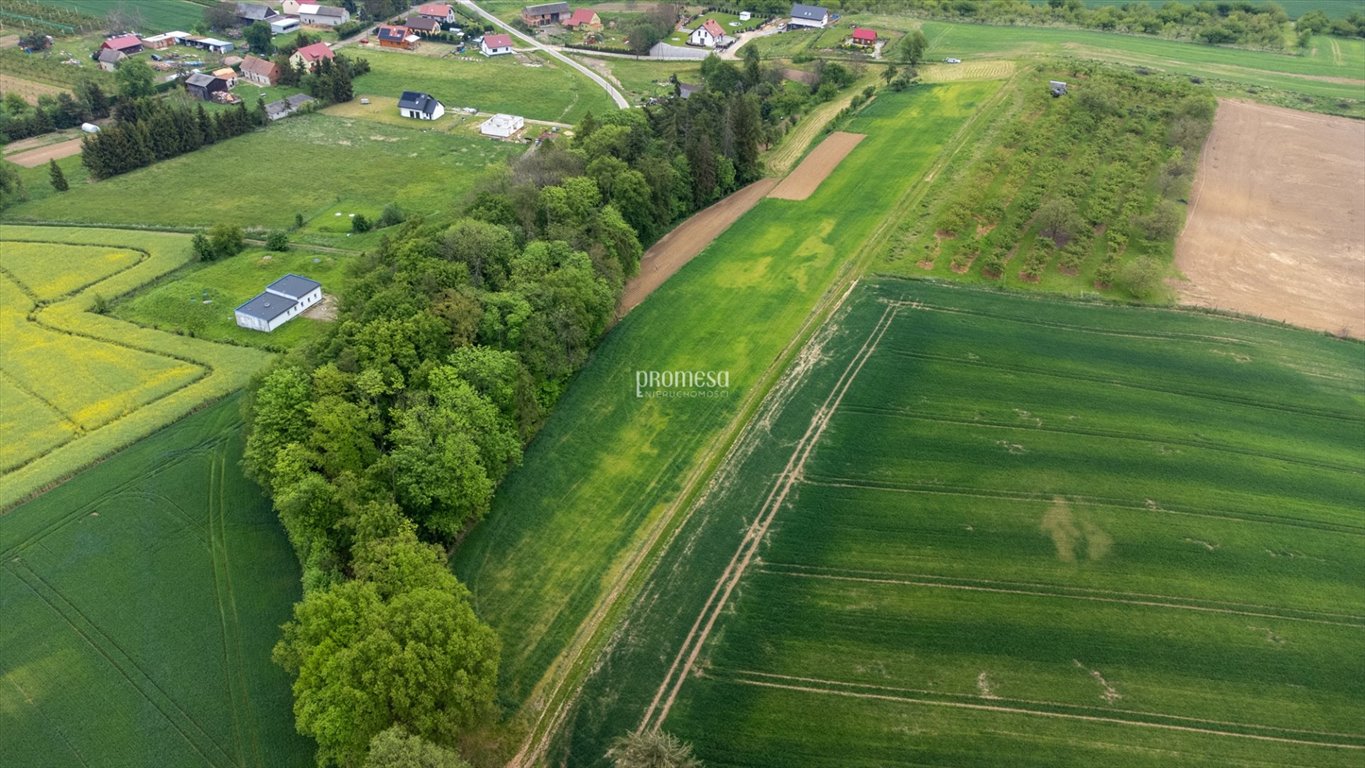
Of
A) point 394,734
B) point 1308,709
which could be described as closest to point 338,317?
point 394,734

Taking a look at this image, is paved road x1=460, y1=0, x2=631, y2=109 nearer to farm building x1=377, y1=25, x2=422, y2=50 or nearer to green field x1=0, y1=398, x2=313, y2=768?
farm building x1=377, y1=25, x2=422, y2=50

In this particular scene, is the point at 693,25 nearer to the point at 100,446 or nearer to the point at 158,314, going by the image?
the point at 158,314

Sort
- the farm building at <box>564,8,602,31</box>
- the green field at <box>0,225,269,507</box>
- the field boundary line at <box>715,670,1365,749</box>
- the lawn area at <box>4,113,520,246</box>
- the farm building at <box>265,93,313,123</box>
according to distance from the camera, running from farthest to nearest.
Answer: the farm building at <box>564,8,602,31</box>, the farm building at <box>265,93,313,123</box>, the lawn area at <box>4,113,520,246</box>, the green field at <box>0,225,269,507</box>, the field boundary line at <box>715,670,1365,749</box>

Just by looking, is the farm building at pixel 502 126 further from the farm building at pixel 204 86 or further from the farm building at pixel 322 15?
the farm building at pixel 322 15

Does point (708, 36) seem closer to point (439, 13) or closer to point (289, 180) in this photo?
point (439, 13)

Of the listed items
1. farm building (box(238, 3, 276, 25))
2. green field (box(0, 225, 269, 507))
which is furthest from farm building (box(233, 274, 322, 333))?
farm building (box(238, 3, 276, 25))

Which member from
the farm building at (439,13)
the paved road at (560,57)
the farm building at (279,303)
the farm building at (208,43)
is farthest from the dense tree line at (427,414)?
the farm building at (208,43)

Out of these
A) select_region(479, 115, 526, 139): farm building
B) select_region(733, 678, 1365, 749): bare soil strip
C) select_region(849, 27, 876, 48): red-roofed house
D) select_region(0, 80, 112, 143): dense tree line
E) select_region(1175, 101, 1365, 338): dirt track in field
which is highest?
select_region(849, 27, 876, 48): red-roofed house
